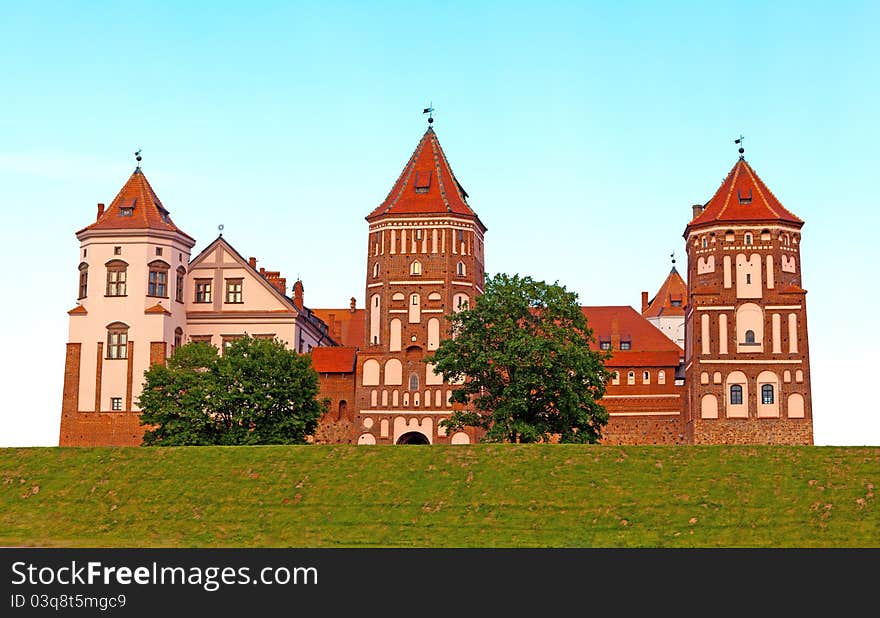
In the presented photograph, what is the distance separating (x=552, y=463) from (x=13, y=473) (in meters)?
23.8

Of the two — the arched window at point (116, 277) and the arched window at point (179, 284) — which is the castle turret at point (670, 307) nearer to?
the arched window at point (179, 284)

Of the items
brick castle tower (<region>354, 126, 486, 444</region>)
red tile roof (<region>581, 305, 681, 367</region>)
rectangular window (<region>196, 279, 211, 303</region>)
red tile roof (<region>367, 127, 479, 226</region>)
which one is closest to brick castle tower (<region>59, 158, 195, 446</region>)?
rectangular window (<region>196, 279, 211, 303</region>)

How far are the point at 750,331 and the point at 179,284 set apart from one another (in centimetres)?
3682

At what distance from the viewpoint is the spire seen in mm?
87562

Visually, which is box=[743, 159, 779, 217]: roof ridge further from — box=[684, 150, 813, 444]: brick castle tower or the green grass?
the green grass

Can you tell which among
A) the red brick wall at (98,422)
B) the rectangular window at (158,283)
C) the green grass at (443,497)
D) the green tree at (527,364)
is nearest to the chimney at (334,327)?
the rectangular window at (158,283)

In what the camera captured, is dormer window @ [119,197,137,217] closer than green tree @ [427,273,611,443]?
No

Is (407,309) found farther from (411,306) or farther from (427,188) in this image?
(427,188)

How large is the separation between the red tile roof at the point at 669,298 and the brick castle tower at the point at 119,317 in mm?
54471

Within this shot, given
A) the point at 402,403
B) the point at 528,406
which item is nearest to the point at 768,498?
the point at 528,406

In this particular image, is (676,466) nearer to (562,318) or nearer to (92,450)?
(562,318)

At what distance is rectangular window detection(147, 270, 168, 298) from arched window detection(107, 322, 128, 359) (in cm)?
290

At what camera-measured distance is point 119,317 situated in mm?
86125

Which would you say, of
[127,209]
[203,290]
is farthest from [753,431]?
[127,209]
